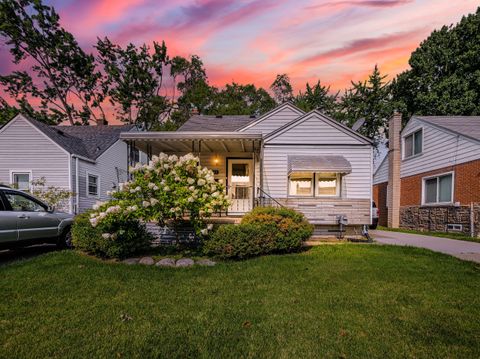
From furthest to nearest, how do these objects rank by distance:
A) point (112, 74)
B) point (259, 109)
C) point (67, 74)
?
point (259, 109) → point (112, 74) → point (67, 74)

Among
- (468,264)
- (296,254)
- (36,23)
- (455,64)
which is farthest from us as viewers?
(36,23)

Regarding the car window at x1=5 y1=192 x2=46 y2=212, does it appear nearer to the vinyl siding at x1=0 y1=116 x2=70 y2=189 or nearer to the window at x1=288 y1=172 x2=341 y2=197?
the vinyl siding at x1=0 y1=116 x2=70 y2=189

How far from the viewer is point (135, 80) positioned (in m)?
33.2

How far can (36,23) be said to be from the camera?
2698 centimetres

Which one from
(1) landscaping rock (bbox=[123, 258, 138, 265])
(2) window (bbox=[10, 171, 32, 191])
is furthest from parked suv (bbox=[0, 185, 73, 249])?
(2) window (bbox=[10, 171, 32, 191])

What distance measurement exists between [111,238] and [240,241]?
322 centimetres

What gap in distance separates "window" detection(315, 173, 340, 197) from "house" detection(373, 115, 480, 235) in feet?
21.3

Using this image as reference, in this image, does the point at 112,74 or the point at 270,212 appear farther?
the point at 112,74

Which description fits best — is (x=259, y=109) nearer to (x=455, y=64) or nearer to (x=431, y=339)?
(x=455, y=64)

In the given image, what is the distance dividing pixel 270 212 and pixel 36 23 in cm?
3248

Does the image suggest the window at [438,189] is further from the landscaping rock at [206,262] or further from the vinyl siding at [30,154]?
the vinyl siding at [30,154]

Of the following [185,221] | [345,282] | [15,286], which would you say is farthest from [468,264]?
[15,286]

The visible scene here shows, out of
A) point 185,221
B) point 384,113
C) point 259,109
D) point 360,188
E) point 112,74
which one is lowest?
point 185,221

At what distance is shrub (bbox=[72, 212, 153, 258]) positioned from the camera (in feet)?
22.7
